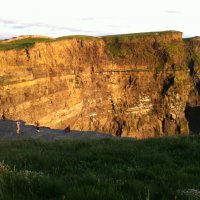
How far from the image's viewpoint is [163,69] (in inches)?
3748

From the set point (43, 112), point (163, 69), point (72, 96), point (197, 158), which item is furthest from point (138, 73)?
point (197, 158)

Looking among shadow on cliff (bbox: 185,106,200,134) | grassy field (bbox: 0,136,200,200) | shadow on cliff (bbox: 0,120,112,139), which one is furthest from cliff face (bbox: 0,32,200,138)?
grassy field (bbox: 0,136,200,200)

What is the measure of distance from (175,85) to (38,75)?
1577 inches

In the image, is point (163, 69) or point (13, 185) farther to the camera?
point (163, 69)

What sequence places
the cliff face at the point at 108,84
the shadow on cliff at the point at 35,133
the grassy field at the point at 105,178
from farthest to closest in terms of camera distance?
1. the cliff face at the point at 108,84
2. the shadow on cliff at the point at 35,133
3. the grassy field at the point at 105,178

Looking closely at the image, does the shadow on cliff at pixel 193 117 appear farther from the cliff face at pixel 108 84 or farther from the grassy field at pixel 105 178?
the grassy field at pixel 105 178

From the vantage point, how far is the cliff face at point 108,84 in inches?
2466

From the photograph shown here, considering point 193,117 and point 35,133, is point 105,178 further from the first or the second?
point 193,117

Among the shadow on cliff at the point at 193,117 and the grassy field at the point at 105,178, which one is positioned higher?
the grassy field at the point at 105,178

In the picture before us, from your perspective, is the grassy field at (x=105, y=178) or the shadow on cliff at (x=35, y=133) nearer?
the grassy field at (x=105, y=178)

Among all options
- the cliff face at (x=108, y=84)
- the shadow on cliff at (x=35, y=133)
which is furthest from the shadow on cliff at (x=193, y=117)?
the shadow on cliff at (x=35, y=133)

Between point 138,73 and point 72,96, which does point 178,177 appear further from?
point 138,73

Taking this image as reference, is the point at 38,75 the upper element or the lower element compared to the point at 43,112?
upper

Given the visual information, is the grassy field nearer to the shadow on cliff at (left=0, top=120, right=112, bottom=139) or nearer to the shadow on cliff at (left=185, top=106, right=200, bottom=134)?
the shadow on cliff at (left=0, top=120, right=112, bottom=139)
